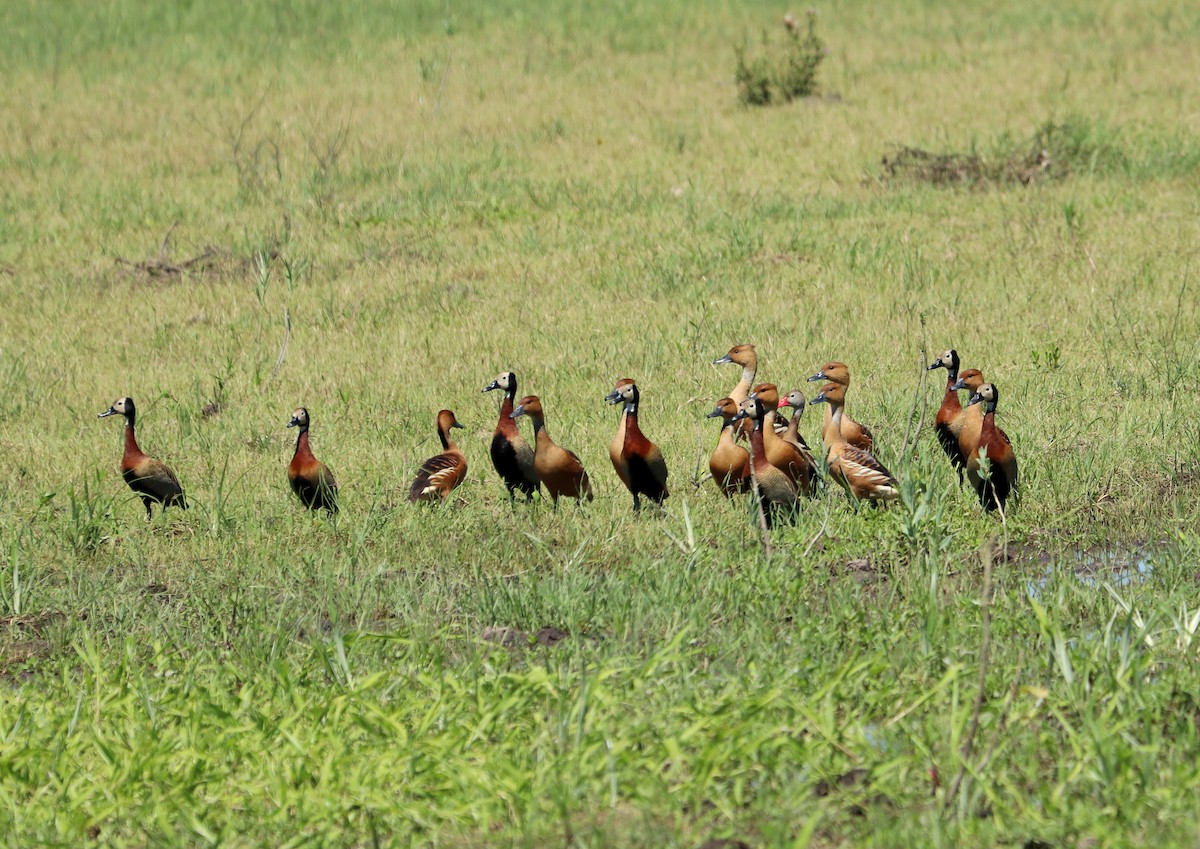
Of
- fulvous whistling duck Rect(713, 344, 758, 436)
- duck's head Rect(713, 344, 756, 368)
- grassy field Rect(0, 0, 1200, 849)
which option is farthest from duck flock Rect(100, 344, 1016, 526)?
duck's head Rect(713, 344, 756, 368)

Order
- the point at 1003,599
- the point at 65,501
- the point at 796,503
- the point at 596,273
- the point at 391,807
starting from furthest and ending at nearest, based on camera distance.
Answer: the point at 596,273
the point at 65,501
the point at 796,503
the point at 1003,599
the point at 391,807

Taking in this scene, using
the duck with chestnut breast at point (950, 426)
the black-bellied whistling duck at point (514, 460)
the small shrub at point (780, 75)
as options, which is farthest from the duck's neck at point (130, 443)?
the small shrub at point (780, 75)

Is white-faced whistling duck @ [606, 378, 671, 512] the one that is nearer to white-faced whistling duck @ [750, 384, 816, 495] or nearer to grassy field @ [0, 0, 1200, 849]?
grassy field @ [0, 0, 1200, 849]

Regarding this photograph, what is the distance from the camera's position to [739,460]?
7.20 metres

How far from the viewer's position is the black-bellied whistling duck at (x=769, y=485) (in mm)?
6918

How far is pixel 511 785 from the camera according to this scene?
13.0 feet

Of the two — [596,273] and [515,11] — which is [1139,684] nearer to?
[596,273]

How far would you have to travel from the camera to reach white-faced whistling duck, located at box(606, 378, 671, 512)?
7.25 m

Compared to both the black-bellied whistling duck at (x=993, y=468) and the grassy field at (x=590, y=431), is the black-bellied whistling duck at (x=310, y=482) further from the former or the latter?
the black-bellied whistling duck at (x=993, y=468)

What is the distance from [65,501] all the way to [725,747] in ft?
16.3

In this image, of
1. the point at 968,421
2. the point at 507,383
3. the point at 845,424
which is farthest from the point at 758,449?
the point at 507,383

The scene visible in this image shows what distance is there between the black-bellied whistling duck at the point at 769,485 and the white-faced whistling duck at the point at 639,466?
0.52 m

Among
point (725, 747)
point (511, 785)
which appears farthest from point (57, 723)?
point (725, 747)

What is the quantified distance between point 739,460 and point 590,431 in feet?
5.49
